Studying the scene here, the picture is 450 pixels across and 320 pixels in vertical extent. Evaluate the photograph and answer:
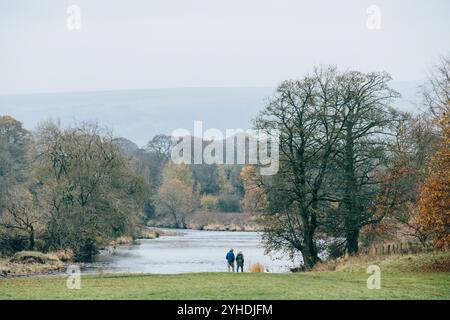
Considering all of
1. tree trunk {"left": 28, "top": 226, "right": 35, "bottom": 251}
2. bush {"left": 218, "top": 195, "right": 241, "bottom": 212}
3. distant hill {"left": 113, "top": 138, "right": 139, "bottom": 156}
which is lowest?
tree trunk {"left": 28, "top": 226, "right": 35, "bottom": 251}

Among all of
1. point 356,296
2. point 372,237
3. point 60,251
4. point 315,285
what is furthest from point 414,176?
point 60,251

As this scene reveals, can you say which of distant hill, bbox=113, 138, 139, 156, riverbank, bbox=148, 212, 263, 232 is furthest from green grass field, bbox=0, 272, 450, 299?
riverbank, bbox=148, 212, 263, 232

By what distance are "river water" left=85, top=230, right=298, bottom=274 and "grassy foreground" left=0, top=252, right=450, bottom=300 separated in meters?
11.6

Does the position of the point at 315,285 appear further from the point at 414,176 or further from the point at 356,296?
the point at 414,176

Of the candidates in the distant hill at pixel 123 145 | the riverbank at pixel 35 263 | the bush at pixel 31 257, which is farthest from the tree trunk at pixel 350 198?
the distant hill at pixel 123 145

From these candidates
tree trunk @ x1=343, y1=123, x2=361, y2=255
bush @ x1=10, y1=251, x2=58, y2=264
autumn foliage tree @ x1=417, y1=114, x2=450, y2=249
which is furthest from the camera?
bush @ x1=10, y1=251, x2=58, y2=264

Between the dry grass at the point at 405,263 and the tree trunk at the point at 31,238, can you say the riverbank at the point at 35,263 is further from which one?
the dry grass at the point at 405,263

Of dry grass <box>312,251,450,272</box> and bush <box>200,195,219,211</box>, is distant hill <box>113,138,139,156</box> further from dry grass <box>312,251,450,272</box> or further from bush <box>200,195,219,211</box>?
dry grass <box>312,251,450,272</box>

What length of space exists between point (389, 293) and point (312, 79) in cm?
2455

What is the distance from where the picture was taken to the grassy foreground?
2617 centimetres

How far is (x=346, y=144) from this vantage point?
4906cm

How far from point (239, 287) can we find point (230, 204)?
271 ft

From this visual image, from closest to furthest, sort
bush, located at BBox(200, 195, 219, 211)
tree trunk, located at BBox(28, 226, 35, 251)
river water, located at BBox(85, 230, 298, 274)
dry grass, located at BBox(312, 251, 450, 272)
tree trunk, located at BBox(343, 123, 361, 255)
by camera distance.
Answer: dry grass, located at BBox(312, 251, 450, 272), tree trunk, located at BBox(343, 123, 361, 255), river water, located at BBox(85, 230, 298, 274), tree trunk, located at BBox(28, 226, 35, 251), bush, located at BBox(200, 195, 219, 211)
